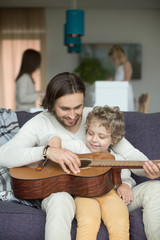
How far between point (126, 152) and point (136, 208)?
311mm

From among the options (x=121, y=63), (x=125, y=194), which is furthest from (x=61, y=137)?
(x=121, y=63)

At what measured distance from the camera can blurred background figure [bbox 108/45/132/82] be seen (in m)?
4.93

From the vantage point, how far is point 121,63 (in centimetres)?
502

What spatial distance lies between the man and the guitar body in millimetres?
37

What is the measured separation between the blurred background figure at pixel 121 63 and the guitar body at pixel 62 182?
11.7ft

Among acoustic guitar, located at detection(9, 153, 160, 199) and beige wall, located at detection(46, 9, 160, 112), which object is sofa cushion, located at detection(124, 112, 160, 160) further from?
beige wall, located at detection(46, 9, 160, 112)

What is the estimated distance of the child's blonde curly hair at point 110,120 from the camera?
181 cm

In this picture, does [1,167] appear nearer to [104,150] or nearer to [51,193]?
[51,193]

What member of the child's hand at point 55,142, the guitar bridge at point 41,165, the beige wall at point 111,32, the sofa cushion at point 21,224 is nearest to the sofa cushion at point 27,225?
the sofa cushion at point 21,224

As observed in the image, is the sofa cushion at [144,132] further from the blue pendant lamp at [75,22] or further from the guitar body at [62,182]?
the blue pendant lamp at [75,22]

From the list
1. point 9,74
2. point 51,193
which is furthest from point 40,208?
point 9,74

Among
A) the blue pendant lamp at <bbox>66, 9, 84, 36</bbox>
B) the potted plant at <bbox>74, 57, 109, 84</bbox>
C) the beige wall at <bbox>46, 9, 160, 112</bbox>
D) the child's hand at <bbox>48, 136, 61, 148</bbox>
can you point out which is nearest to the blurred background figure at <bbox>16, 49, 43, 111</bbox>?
the blue pendant lamp at <bbox>66, 9, 84, 36</bbox>

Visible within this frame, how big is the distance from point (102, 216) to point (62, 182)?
0.24 meters

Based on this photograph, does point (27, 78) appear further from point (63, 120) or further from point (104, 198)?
point (104, 198)
